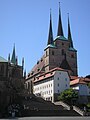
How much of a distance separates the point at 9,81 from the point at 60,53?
120 feet

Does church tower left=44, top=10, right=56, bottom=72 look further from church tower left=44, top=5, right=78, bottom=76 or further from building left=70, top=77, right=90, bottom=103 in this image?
building left=70, top=77, right=90, bottom=103

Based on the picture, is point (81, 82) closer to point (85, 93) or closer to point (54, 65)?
point (85, 93)

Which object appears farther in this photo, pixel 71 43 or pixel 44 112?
pixel 71 43

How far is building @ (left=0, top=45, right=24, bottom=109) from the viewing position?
56.9 meters

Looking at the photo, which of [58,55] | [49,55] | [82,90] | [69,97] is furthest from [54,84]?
[58,55]

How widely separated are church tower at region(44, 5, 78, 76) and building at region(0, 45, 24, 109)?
733 inches

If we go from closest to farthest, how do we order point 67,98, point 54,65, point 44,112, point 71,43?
point 44,112 → point 67,98 → point 54,65 → point 71,43

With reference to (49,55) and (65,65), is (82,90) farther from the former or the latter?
(49,55)

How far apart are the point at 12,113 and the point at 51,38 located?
60280 mm

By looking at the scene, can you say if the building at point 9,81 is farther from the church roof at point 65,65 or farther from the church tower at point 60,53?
the church roof at point 65,65

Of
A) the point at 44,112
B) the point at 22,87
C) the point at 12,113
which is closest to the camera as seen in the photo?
the point at 12,113

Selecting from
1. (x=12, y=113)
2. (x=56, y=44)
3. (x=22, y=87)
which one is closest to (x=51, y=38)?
(x=56, y=44)

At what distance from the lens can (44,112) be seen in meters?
48.6

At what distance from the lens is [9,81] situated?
226 feet
